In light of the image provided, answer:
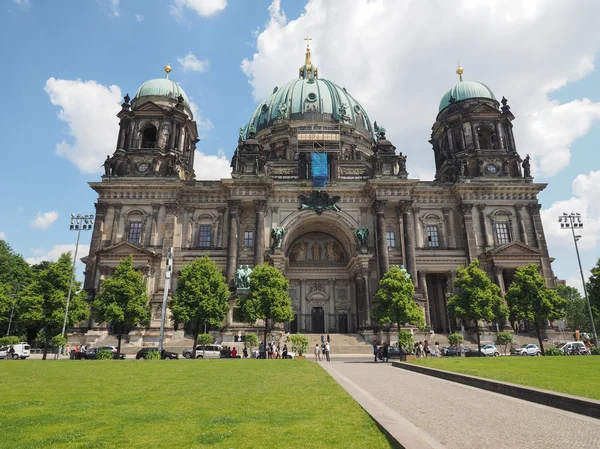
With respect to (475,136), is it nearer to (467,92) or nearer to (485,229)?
(467,92)

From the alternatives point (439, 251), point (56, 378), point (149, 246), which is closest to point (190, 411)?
point (56, 378)

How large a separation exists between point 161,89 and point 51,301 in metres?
32.0

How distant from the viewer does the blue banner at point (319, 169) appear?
1900 inches

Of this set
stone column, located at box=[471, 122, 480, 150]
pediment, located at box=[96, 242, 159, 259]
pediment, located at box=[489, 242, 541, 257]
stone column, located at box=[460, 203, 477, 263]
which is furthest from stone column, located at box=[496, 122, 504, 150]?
pediment, located at box=[96, 242, 159, 259]

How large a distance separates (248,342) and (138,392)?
25600mm

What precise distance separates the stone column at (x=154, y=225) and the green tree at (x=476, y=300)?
31983 millimetres

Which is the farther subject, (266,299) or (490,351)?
(266,299)

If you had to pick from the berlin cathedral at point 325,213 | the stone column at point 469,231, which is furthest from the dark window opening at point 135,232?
the stone column at point 469,231

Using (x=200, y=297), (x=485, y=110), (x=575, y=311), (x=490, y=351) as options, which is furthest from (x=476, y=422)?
(x=575, y=311)

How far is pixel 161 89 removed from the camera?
5328 cm

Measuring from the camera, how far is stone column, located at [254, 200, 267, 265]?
44222 millimetres

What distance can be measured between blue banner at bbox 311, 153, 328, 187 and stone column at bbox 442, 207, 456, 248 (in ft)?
50.6

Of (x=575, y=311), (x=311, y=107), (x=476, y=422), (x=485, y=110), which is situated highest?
(x=311, y=107)

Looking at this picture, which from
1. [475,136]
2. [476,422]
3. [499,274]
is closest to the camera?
[476,422]
